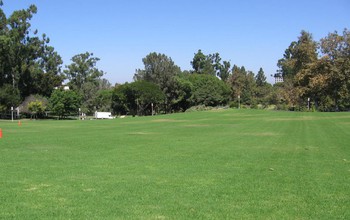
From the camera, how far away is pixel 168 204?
6891mm

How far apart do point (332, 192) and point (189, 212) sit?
10.5 feet

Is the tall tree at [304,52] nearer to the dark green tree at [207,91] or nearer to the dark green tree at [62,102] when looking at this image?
the dark green tree at [207,91]

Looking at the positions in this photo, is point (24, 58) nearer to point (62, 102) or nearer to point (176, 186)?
point (62, 102)

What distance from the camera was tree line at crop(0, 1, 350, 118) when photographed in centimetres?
6562

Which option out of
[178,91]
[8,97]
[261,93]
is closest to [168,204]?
[8,97]

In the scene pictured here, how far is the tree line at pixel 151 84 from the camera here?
215ft

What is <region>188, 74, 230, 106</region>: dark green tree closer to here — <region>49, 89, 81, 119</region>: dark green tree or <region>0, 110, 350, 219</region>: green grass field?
<region>49, 89, 81, 119</region>: dark green tree

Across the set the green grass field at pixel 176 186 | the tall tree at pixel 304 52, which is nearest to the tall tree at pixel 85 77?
the tall tree at pixel 304 52

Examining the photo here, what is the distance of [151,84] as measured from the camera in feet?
290

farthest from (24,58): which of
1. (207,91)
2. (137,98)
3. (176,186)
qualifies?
(176,186)

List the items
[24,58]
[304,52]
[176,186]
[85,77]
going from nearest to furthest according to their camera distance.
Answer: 1. [176,186]
2. [304,52]
3. [24,58]
4. [85,77]

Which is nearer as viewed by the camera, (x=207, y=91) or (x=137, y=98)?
(x=137, y=98)

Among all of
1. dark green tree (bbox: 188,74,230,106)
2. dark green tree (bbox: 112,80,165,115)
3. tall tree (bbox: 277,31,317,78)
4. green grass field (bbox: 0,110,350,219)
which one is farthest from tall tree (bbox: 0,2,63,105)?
green grass field (bbox: 0,110,350,219)

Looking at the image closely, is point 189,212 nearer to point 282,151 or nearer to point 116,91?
point 282,151
